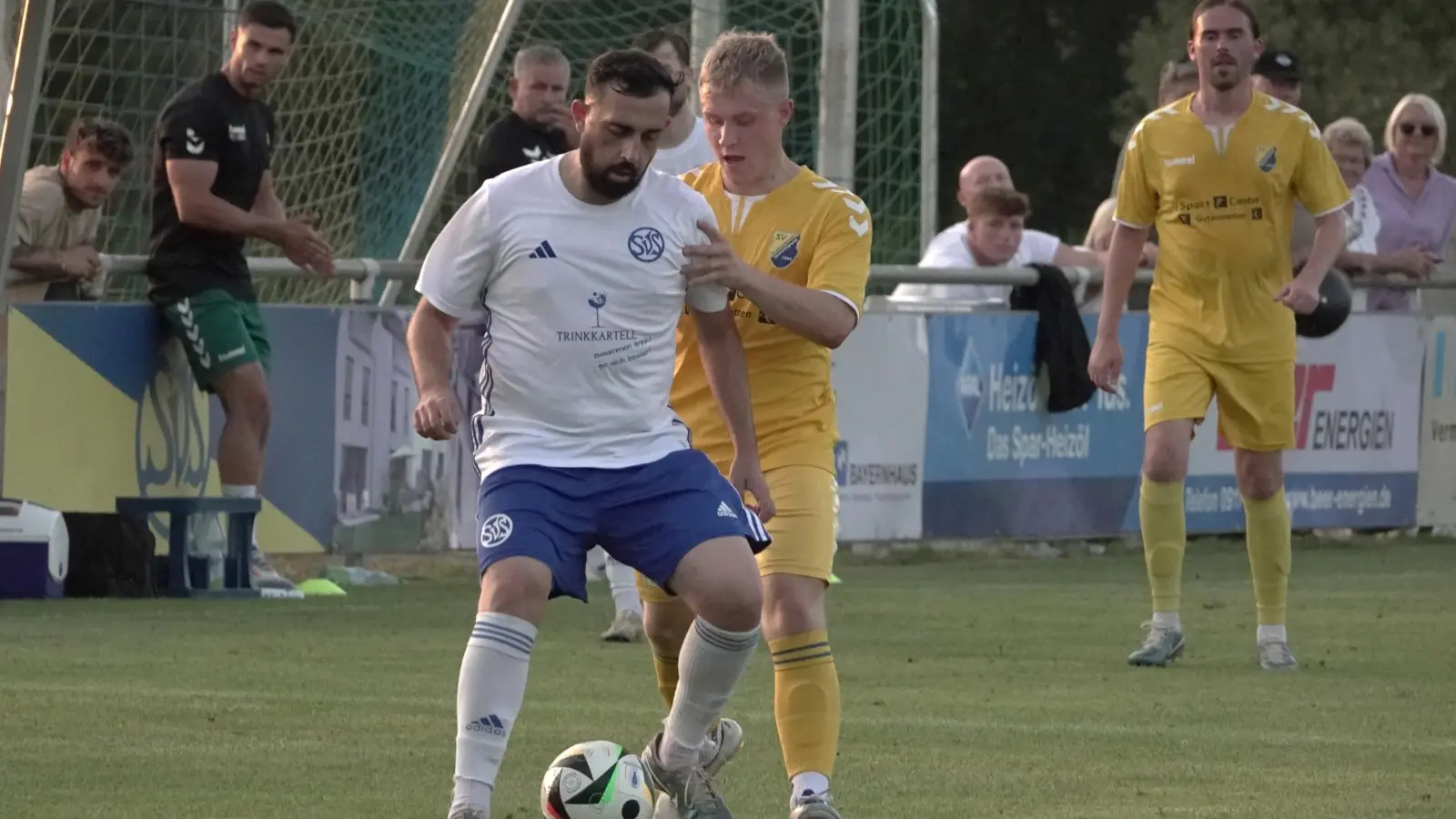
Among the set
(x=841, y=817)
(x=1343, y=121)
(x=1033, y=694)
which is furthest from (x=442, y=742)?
(x=1343, y=121)

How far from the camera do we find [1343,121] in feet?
51.9

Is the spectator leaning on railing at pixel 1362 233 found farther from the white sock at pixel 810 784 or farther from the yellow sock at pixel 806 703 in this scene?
the white sock at pixel 810 784

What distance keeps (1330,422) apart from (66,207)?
304 inches

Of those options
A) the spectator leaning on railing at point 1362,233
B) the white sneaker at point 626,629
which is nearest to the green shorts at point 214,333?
the white sneaker at point 626,629

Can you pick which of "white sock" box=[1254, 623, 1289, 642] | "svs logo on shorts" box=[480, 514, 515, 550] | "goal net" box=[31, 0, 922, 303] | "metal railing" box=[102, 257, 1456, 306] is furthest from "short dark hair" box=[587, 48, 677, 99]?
"goal net" box=[31, 0, 922, 303]

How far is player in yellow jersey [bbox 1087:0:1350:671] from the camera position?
32.1 ft

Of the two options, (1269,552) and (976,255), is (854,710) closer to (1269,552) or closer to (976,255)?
(1269,552)

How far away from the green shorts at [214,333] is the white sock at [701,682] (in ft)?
18.7

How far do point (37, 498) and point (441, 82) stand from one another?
5823 mm

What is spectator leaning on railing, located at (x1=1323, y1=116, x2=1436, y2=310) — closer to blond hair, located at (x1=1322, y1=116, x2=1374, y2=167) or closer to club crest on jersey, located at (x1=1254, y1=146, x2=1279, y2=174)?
blond hair, located at (x1=1322, y1=116, x2=1374, y2=167)

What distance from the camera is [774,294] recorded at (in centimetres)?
626

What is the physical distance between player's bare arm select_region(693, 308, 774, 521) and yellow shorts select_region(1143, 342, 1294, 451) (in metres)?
3.73

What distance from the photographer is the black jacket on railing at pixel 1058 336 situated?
14.8m

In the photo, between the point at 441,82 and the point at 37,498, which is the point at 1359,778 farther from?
the point at 441,82
